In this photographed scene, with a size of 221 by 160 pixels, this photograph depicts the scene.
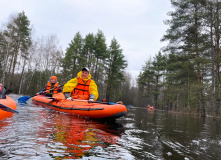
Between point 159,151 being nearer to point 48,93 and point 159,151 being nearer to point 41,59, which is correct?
point 48,93

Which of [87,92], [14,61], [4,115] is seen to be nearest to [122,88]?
[14,61]

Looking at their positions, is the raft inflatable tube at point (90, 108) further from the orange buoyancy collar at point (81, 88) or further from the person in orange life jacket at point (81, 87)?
the orange buoyancy collar at point (81, 88)

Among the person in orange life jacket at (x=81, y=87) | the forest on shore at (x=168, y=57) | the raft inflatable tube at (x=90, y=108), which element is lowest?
the raft inflatable tube at (x=90, y=108)

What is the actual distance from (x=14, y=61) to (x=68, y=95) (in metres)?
20.5

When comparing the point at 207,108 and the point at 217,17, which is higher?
the point at 217,17

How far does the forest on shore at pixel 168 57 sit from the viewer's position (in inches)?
445

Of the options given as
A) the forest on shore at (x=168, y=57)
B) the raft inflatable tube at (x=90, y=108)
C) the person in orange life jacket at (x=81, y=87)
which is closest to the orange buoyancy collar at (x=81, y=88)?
the person in orange life jacket at (x=81, y=87)

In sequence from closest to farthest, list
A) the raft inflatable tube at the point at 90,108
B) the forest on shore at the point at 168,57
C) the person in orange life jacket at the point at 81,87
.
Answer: the raft inflatable tube at the point at 90,108 → the person in orange life jacket at the point at 81,87 → the forest on shore at the point at 168,57

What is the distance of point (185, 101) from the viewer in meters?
13.6

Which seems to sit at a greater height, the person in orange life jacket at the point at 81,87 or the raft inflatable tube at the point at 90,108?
the person in orange life jacket at the point at 81,87

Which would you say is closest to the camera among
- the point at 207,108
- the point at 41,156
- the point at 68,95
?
the point at 41,156

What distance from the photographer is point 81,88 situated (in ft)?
22.1

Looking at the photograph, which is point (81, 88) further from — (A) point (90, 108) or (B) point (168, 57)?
(B) point (168, 57)

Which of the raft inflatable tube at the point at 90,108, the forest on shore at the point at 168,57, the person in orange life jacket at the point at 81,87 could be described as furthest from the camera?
the forest on shore at the point at 168,57
